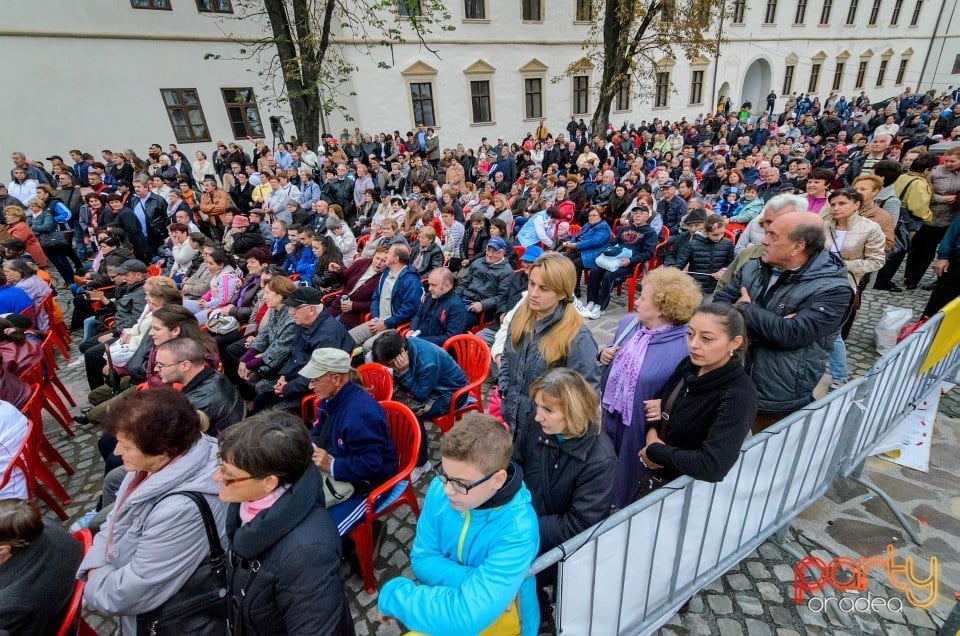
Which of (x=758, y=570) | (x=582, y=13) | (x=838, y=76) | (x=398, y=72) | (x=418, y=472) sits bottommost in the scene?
(x=758, y=570)

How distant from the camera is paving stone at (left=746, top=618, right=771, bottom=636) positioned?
2.32 meters

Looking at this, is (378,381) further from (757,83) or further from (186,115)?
(757,83)

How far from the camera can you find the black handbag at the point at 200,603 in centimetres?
194

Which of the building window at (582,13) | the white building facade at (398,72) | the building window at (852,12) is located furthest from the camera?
the building window at (852,12)

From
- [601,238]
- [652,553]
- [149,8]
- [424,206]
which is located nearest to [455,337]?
[652,553]

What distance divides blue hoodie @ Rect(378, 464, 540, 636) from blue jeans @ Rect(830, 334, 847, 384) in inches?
150

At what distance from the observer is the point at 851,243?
4.04m

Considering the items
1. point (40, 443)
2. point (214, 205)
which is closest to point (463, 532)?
point (40, 443)

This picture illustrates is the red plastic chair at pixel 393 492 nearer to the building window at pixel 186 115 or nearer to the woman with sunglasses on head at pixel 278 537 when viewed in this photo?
the woman with sunglasses on head at pixel 278 537

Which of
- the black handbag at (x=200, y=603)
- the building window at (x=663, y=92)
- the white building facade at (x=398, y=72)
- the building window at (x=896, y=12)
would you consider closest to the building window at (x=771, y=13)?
the white building facade at (x=398, y=72)

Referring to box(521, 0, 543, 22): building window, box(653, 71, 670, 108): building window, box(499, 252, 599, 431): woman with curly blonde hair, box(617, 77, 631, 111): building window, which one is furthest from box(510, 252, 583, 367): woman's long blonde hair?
box(653, 71, 670, 108): building window

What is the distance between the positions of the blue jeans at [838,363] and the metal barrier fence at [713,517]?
989mm

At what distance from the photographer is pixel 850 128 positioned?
16406 millimetres

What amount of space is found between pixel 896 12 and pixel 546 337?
48.5 meters
